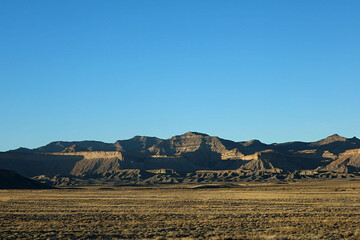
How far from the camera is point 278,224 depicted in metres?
31.0

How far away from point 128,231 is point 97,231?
181 cm

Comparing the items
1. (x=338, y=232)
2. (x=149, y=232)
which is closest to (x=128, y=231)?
(x=149, y=232)

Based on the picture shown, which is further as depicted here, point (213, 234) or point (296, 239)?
point (213, 234)

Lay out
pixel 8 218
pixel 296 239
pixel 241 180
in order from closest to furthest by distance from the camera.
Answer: pixel 296 239, pixel 8 218, pixel 241 180

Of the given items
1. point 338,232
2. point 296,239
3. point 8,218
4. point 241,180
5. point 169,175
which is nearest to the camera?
point 296,239

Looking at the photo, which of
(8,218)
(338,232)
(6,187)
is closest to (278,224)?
(338,232)

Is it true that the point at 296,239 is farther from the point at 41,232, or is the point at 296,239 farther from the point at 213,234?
the point at 41,232

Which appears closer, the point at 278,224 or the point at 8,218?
the point at 278,224

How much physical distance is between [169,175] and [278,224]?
519ft

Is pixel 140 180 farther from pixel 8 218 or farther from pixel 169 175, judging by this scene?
pixel 8 218

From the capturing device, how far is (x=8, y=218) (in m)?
37.5

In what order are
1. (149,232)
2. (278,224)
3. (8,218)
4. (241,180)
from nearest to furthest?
(149,232), (278,224), (8,218), (241,180)

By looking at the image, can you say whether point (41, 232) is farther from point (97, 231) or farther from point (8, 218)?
point (8, 218)

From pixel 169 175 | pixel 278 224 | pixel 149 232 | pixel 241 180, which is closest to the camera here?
pixel 149 232
